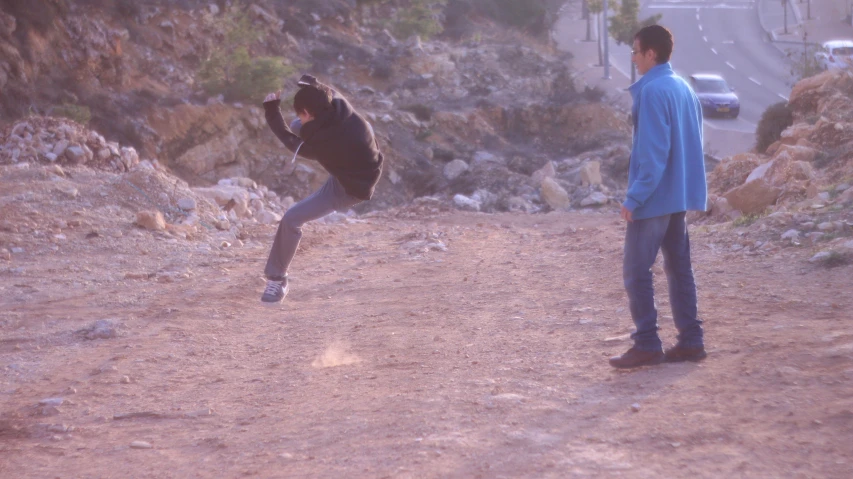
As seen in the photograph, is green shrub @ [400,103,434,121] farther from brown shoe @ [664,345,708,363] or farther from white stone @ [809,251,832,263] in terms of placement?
brown shoe @ [664,345,708,363]

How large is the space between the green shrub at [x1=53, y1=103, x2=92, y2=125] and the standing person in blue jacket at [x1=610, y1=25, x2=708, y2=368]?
1457 cm

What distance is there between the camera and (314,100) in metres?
5.18

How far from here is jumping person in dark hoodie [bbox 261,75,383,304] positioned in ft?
17.1

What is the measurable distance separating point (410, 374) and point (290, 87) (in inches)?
747

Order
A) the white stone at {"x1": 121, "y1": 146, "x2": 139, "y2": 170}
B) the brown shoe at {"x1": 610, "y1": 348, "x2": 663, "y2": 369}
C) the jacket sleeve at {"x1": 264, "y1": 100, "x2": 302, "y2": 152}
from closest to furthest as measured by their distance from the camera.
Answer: the brown shoe at {"x1": 610, "y1": 348, "x2": 663, "y2": 369}
the jacket sleeve at {"x1": 264, "y1": 100, "x2": 302, "y2": 152}
the white stone at {"x1": 121, "y1": 146, "x2": 139, "y2": 170}

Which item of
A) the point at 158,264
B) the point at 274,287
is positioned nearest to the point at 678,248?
the point at 274,287

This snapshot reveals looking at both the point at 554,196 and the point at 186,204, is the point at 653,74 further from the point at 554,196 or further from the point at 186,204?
the point at 554,196

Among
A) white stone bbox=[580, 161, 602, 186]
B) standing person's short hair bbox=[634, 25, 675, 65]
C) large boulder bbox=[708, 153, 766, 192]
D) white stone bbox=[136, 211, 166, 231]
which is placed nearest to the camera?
standing person's short hair bbox=[634, 25, 675, 65]

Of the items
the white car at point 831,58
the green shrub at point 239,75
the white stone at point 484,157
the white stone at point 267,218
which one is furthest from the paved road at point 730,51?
the white stone at point 267,218

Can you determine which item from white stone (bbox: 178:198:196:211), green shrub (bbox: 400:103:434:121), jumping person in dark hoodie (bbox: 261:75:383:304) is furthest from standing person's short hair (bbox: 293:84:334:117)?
green shrub (bbox: 400:103:434:121)

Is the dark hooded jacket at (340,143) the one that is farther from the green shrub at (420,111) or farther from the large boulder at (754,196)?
the green shrub at (420,111)

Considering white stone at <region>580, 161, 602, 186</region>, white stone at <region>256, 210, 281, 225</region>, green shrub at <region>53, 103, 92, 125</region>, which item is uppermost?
green shrub at <region>53, 103, 92, 125</region>

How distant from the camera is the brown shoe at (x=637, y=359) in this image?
4340 millimetres

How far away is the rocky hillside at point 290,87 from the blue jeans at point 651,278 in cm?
1076
